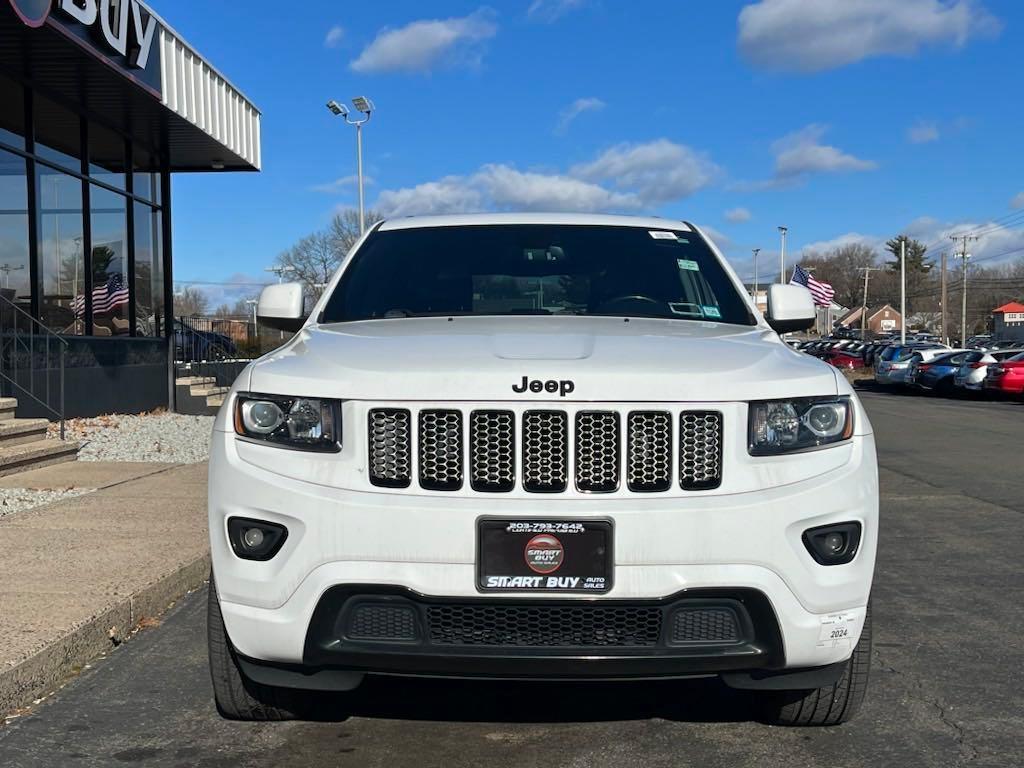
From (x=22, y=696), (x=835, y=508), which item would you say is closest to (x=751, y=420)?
(x=835, y=508)

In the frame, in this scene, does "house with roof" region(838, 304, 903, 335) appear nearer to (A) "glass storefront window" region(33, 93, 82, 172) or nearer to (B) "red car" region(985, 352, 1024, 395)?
(B) "red car" region(985, 352, 1024, 395)

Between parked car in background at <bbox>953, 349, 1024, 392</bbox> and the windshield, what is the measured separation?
2561 centimetres

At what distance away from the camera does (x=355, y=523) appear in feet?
9.73

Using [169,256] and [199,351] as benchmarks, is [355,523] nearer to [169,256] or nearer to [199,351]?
[169,256]

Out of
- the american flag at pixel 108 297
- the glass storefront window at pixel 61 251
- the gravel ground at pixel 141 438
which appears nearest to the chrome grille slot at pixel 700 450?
the gravel ground at pixel 141 438

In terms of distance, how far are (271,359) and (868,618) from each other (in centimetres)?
209

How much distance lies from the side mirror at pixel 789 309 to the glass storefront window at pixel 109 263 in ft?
44.2

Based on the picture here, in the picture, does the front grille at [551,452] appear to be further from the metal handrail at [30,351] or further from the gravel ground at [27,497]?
the metal handrail at [30,351]

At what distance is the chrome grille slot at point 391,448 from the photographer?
3.03 metres

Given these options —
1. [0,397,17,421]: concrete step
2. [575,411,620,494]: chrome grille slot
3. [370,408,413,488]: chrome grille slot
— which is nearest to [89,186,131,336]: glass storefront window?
[0,397,17,421]: concrete step

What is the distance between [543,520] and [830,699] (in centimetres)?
129

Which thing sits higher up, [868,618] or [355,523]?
[355,523]

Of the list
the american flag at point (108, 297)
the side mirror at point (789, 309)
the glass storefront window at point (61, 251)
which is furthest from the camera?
the american flag at point (108, 297)

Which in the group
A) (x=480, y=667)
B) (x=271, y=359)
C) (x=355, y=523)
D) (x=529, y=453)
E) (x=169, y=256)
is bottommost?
(x=480, y=667)
